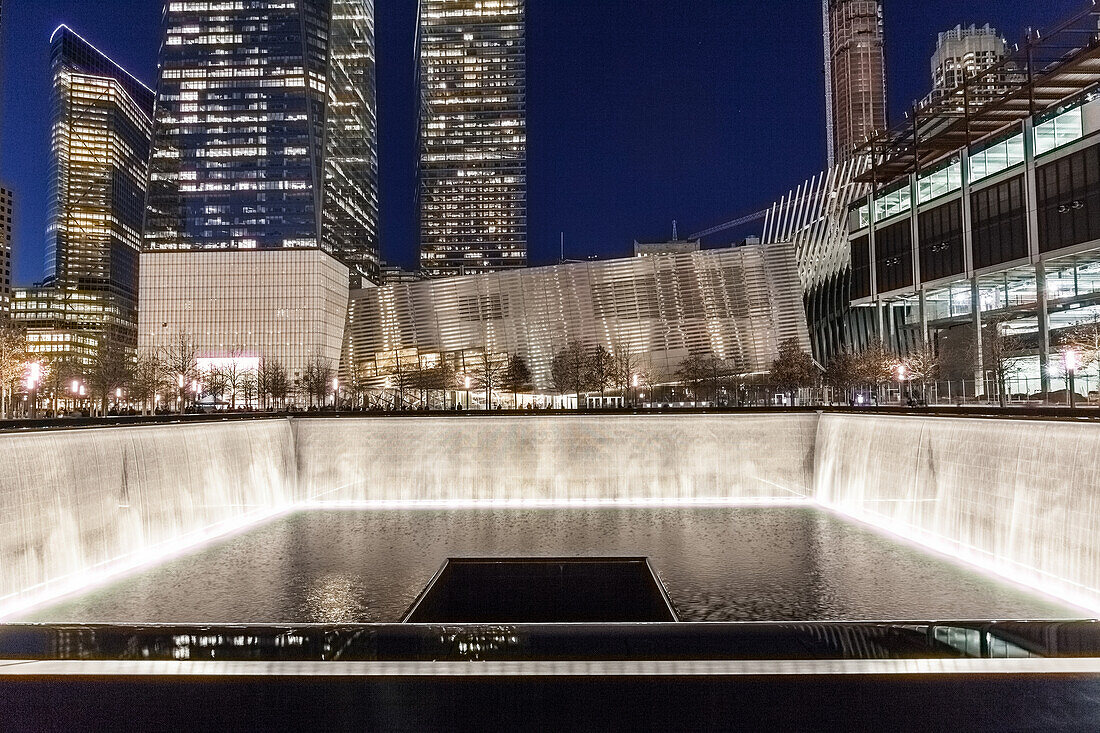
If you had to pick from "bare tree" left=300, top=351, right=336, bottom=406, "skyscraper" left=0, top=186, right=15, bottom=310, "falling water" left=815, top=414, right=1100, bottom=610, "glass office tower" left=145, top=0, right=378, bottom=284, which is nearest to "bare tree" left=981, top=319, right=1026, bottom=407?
"falling water" left=815, top=414, right=1100, bottom=610

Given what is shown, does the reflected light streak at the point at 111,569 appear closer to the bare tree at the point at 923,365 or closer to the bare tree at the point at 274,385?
the bare tree at the point at 923,365

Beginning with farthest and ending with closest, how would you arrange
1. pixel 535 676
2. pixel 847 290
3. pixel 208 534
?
pixel 847 290 < pixel 208 534 < pixel 535 676

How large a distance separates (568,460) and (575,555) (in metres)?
13.8

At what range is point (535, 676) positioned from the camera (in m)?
7.50

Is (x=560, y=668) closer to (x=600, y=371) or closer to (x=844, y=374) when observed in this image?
(x=600, y=371)

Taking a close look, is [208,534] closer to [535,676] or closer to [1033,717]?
[535,676]

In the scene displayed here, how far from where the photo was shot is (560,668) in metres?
7.61

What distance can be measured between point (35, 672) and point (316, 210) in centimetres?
11709

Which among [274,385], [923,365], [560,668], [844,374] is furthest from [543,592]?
[274,385]

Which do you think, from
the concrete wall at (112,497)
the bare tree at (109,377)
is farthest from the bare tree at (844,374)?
the bare tree at (109,377)

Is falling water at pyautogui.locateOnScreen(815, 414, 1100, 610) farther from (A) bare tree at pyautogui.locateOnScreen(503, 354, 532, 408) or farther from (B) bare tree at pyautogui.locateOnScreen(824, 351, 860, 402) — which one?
(A) bare tree at pyautogui.locateOnScreen(503, 354, 532, 408)

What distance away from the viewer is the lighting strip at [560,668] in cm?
749

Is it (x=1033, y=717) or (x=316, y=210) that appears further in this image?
(x=316, y=210)

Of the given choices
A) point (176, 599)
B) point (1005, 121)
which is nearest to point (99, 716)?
point (176, 599)
